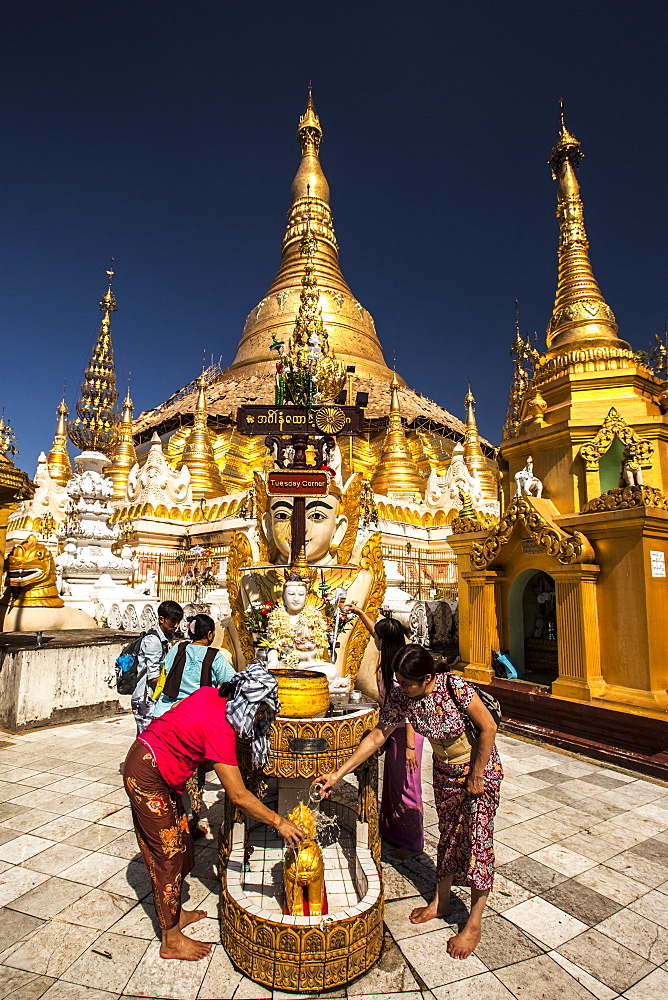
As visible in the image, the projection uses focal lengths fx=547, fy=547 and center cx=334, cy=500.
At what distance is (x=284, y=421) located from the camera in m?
5.91

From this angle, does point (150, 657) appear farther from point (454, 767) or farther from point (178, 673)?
point (454, 767)

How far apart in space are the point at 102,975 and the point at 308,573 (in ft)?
10.8

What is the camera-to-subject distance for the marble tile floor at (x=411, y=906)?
2.51 metres

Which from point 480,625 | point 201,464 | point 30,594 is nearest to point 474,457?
point 201,464

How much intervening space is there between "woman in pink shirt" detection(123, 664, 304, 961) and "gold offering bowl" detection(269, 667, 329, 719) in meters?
0.33

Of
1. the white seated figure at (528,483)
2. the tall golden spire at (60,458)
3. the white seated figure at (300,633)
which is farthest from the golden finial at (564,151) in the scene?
the tall golden spire at (60,458)

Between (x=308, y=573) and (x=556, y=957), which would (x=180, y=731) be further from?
(x=308, y=573)

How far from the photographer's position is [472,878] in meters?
2.82

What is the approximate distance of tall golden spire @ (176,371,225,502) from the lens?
76.7ft

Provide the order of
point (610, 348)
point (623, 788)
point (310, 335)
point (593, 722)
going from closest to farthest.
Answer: point (623, 788) < point (593, 722) < point (610, 348) < point (310, 335)

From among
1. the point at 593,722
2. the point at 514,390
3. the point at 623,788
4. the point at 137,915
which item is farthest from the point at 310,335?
the point at 137,915

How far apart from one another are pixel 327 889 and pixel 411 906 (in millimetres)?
495

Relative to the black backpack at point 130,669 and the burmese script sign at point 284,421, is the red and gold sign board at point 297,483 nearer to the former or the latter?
the burmese script sign at point 284,421

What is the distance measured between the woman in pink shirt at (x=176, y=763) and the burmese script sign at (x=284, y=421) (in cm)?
351
